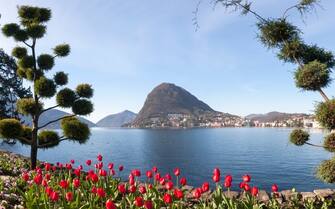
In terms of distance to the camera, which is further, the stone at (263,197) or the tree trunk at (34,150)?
the tree trunk at (34,150)

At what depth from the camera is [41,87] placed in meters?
23.0

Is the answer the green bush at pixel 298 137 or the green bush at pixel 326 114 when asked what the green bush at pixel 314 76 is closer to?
the green bush at pixel 326 114

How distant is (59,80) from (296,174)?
6175cm

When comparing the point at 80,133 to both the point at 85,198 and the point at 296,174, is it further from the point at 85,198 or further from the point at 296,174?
the point at 296,174

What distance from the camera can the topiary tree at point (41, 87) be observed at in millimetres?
23375

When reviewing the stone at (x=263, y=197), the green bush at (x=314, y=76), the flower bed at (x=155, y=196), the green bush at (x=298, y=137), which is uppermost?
the green bush at (x=314, y=76)

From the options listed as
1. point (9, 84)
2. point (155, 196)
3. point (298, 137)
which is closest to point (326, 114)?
point (298, 137)

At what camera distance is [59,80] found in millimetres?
24156

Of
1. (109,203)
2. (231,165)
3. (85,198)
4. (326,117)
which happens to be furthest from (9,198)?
(231,165)

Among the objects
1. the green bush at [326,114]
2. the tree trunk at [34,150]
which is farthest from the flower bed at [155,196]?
the tree trunk at [34,150]

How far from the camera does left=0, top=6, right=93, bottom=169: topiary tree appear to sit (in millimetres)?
23375

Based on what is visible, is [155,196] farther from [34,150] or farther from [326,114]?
[34,150]

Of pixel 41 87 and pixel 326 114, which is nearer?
pixel 326 114

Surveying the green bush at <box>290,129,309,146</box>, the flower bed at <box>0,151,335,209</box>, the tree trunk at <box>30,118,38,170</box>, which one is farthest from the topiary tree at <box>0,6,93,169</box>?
the green bush at <box>290,129,309,146</box>
